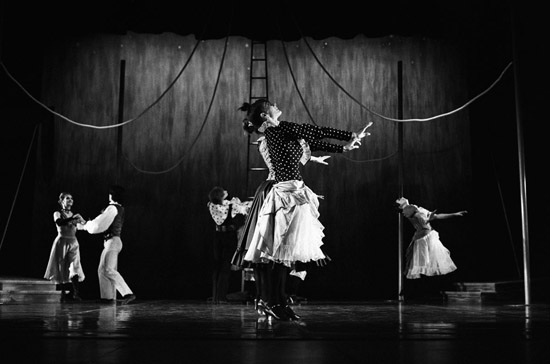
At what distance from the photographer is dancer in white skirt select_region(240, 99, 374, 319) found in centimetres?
349

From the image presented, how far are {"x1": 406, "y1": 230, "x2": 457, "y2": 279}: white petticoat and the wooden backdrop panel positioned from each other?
0.39m

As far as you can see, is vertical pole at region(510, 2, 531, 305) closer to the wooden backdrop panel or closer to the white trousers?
the wooden backdrop panel

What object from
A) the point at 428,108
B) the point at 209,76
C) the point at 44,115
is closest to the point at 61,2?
the point at 44,115

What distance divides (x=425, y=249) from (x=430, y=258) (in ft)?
0.36

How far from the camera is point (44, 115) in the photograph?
7.12m

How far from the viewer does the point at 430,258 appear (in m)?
7.05

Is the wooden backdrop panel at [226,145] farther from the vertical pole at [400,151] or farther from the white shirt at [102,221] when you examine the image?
the white shirt at [102,221]

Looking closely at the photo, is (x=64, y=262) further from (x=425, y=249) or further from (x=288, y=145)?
(x=288, y=145)

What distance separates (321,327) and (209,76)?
17.0ft

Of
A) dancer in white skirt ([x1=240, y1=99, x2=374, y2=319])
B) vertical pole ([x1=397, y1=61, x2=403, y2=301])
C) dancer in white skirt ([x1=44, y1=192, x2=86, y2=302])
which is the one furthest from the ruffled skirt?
vertical pole ([x1=397, y1=61, x2=403, y2=301])

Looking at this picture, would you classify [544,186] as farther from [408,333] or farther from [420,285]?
[408,333]

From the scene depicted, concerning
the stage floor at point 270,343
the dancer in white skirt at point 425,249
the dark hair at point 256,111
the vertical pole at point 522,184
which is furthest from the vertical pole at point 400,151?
the stage floor at point 270,343

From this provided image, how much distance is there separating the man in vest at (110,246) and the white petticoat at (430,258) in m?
3.01

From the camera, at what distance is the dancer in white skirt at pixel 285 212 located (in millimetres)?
3494
